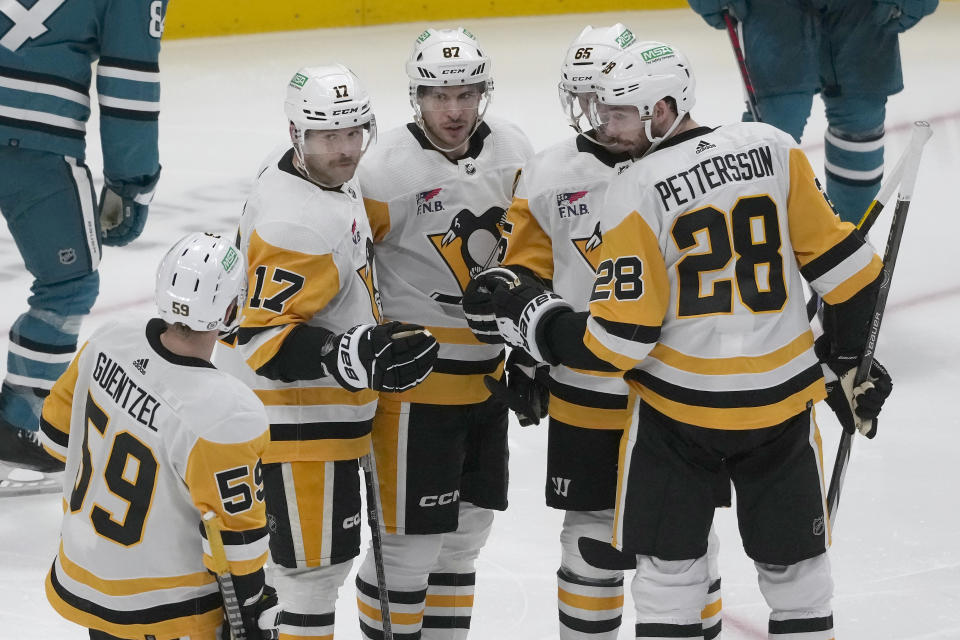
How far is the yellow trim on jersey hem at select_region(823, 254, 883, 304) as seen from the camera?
2.61 metres

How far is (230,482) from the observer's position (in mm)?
2178

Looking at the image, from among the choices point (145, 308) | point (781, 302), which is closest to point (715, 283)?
point (781, 302)

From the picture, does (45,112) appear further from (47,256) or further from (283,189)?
(283,189)

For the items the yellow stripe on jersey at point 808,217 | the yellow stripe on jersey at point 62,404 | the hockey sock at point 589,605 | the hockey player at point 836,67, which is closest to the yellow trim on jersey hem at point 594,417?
the hockey sock at point 589,605

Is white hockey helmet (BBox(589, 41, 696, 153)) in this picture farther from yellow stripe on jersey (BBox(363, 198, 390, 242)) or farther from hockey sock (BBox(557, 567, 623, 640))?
hockey sock (BBox(557, 567, 623, 640))

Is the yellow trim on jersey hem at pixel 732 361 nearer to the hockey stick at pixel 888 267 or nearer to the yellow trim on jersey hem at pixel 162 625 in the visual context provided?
the hockey stick at pixel 888 267

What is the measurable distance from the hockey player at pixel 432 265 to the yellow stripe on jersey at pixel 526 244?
12 cm

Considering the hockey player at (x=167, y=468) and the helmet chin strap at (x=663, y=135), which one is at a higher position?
the helmet chin strap at (x=663, y=135)

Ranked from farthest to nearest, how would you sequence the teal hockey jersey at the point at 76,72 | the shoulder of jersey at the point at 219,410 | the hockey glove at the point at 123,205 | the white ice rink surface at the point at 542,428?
the hockey glove at the point at 123,205
the teal hockey jersey at the point at 76,72
the white ice rink surface at the point at 542,428
the shoulder of jersey at the point at 219,410

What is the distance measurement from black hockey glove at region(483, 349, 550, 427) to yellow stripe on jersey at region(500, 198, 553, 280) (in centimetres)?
21

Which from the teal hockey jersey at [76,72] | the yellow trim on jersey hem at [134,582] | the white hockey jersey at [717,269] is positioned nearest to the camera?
the yellow trim on jersey hem at [134,582]

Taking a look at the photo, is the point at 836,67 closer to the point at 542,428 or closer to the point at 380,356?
the point at 542,428

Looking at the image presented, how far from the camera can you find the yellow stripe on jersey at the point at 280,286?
259cm

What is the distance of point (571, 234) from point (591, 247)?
5cm
